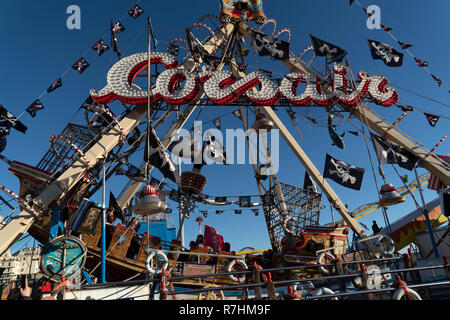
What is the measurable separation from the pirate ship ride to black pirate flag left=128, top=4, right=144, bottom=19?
1.34 meters

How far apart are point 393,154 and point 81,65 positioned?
1778 cm

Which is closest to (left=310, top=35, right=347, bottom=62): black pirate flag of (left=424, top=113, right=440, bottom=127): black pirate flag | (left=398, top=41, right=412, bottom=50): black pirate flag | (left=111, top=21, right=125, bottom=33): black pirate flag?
(left=398, top=41, right=412, bottom=50): black pirate flag

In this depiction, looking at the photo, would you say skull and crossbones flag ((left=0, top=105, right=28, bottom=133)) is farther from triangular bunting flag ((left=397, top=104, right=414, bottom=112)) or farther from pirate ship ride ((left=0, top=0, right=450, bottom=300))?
triangular bunting flag ((left=397, top=104, right=414, bottom=112))

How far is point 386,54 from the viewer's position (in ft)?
61.2

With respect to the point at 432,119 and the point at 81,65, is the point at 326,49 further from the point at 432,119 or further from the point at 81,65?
the point at 81,65

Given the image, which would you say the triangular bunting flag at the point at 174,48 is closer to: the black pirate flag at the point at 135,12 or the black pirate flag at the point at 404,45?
the black pirate flag at the point at 135,12

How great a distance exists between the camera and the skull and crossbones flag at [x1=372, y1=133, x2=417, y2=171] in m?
17.1

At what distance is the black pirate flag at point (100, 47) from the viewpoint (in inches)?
644

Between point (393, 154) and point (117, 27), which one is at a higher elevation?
point (117, 27)

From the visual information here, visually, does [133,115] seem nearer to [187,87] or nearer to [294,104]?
[187,87]

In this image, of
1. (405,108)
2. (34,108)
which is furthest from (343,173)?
(34,108)

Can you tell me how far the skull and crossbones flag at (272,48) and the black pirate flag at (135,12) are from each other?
7010 mm

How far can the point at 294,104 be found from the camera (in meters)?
19.0
